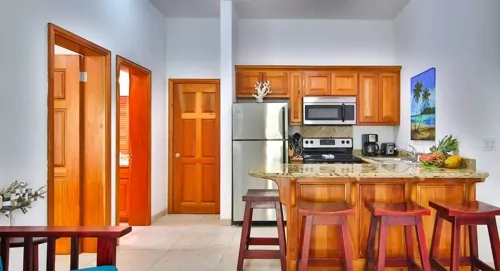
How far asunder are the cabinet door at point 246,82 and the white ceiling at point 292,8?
86 centimetres

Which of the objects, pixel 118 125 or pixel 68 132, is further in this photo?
pixel 118 125

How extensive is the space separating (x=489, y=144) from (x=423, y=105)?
1399 millimetres

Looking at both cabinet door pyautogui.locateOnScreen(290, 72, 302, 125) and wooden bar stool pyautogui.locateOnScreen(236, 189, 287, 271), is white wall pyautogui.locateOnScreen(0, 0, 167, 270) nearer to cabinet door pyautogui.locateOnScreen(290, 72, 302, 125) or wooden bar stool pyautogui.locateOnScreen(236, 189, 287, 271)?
wooden bar stool pyautogui.locateOnScreen(236, 189, 287, 271)

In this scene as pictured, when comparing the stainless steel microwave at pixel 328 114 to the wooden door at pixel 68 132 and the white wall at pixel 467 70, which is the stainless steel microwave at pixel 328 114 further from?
the wooden door at pixel 68 132

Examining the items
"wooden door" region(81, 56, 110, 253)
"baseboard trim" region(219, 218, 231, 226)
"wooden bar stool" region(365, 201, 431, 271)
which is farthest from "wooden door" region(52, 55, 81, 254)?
"wooden bar stool" region(365, 201, 431, 271)

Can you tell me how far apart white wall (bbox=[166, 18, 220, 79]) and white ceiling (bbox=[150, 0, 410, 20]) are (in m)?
0.14

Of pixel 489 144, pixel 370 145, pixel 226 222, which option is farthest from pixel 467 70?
pixel 226 222

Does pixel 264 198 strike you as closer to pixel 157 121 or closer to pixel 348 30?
pixel 157 121

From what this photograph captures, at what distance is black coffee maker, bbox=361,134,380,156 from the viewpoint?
555cm

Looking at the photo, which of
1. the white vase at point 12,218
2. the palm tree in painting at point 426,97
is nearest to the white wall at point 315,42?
the palm tree in painting at point 426,97

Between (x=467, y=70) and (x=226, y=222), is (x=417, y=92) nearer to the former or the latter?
(x=467, y=70)

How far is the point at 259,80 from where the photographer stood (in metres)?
5.44

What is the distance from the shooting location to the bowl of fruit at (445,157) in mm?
3219

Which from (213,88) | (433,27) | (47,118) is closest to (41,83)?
(47,118)
